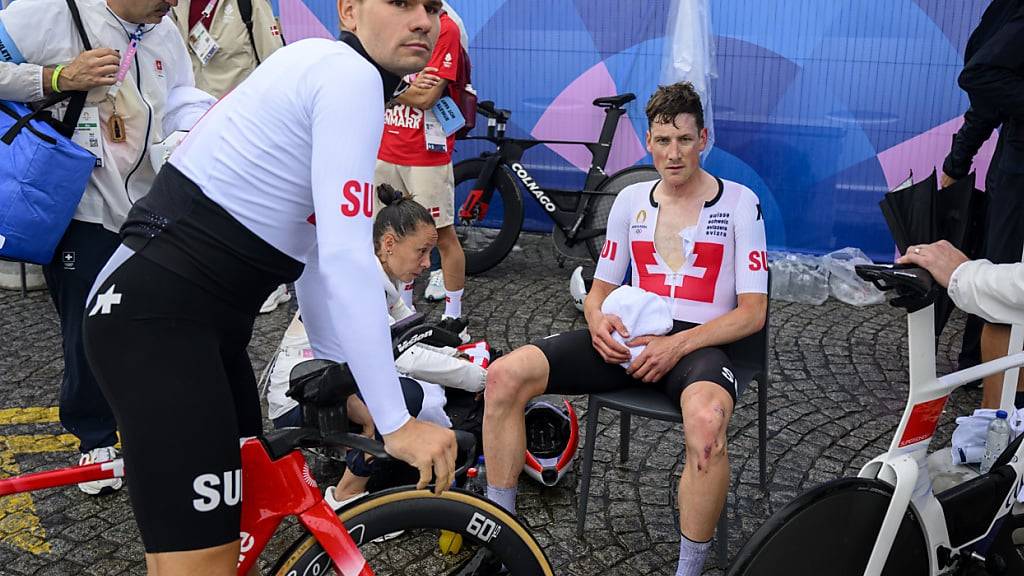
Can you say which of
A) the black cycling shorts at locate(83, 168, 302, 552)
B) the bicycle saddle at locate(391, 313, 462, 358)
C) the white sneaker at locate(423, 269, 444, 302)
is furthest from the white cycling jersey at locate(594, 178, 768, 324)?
the white sneaker at locate(423, 269, 444, 302)

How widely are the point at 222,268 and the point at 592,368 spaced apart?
1.80m

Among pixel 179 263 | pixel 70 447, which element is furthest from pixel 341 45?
pixel 70 447

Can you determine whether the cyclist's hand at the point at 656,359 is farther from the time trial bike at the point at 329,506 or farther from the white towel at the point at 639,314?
the time trial bike at the point at 329,506

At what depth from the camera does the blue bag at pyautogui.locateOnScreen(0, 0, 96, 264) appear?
329cm

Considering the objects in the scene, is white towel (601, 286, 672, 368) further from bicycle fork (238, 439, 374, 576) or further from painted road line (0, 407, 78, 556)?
painted road line (0, 407, 78, 556)

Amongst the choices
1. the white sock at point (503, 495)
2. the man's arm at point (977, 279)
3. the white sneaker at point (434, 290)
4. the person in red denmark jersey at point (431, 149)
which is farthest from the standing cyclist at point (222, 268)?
the white sneaker at point (434, 290)

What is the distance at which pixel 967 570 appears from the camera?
2816 millimetres

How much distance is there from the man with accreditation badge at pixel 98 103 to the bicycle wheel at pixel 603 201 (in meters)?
3.42

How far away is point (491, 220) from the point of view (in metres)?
7.43

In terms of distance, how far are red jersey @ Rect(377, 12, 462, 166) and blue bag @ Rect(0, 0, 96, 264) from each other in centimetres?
231

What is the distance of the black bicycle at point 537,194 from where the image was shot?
6.68 meters

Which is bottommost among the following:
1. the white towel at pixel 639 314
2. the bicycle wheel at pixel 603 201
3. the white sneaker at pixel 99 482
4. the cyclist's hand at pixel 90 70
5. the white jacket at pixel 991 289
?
the white sneaker at pixel 99 482

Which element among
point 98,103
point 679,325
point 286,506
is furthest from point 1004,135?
point 98,103

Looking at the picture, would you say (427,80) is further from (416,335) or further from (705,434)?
(416,335)
